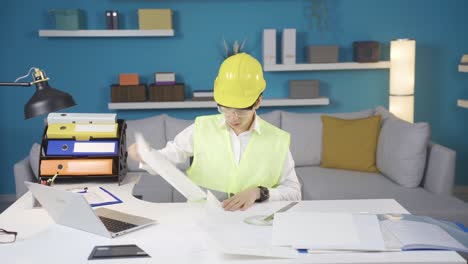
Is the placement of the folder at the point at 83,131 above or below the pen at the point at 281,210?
above

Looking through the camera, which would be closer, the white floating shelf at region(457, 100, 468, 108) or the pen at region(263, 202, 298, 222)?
the pen at region(263, 202, 298, 222)

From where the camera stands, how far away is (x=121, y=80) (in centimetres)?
545

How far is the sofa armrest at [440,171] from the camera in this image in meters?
4.20

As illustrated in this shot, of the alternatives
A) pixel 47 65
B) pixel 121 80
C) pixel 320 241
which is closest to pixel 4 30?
pixel 47 65

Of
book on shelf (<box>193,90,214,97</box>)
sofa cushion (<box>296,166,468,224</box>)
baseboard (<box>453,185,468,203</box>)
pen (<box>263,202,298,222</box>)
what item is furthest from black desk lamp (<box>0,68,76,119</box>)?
baseboard (<box>453,185,468,203</box>)

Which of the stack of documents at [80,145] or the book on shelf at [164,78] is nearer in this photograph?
the stack of documents at [80,145]

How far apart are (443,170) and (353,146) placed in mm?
802

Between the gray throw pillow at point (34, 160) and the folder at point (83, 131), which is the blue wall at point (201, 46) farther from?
the folder at point (83, 131)

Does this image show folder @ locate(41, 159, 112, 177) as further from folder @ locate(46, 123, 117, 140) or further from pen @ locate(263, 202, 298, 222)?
pen @ locate(263, 202, 298, 222)

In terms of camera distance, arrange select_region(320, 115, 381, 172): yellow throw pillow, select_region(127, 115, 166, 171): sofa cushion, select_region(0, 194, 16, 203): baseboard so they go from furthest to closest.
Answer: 1. select_region(0, 194, 16, 203): baseboard
2. select_region(127, 115, 166, 171): sofa cushion
3. select_region(320, 115, 381, 172): yellow throw pillow

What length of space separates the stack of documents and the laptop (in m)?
0.52

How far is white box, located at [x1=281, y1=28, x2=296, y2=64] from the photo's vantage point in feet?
17.7

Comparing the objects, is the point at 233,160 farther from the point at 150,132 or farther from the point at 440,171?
the point at 150,132

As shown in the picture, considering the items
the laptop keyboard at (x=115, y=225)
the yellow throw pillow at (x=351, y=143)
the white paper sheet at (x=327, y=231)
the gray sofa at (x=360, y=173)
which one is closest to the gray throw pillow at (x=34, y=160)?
the gray sofa at (x=360, y=173)
